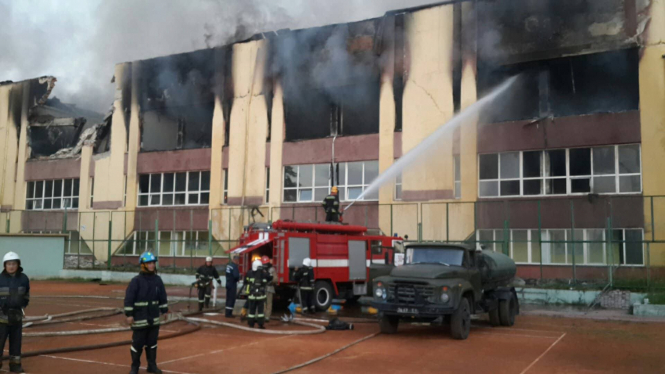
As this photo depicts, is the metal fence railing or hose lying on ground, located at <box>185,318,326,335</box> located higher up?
the metal fence railing

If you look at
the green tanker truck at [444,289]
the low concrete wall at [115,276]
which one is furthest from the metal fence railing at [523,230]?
the green tanker truck at [444,289]

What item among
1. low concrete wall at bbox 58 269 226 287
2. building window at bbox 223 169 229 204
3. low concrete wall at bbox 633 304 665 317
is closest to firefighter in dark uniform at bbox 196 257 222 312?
low concrete wall at bbox 58 269 226 287

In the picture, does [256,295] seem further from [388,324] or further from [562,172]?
[562,172]

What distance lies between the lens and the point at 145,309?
872cm

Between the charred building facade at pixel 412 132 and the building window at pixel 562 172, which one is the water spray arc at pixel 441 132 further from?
the building window at pixel 562 172

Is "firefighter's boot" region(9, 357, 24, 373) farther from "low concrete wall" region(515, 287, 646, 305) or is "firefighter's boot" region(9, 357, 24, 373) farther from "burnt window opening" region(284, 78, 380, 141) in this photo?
"burnt window opening" region(284, 78, 380, 141)

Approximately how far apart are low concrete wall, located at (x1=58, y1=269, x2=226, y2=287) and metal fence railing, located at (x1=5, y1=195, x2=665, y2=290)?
1414mm

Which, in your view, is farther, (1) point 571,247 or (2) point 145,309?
(1) point 571,247

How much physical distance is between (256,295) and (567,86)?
57.3ft

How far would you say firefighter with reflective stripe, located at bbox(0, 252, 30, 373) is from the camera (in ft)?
29.0

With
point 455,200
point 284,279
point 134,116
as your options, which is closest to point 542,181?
point 455,200

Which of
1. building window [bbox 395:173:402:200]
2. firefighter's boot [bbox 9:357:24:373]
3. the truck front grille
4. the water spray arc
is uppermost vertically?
the water spray arc

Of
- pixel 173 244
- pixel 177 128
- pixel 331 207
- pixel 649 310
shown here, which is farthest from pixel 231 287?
pixel 177 128

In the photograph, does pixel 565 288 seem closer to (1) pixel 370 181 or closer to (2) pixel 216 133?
(1) pixel 370 181
